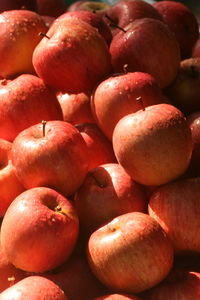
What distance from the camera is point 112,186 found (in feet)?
4.01

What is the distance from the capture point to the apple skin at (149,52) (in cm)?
144

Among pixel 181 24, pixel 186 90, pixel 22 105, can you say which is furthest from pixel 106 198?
pixel 181 24

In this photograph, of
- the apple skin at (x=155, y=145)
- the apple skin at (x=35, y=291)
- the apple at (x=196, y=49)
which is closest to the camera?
the apple skin at (x=35, y=291)

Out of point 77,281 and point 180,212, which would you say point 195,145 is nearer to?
point 180,212

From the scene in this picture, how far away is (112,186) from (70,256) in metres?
0.20

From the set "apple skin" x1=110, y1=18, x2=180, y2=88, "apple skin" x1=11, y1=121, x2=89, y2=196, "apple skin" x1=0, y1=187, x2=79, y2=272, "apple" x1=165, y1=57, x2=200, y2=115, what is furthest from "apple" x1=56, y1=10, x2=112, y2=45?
"apple skin" x1=0, y1=187, x2=79, y2=272

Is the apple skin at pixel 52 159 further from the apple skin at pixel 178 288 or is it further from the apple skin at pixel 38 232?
the apple skin at pixel 178 288

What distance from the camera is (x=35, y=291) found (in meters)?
1.03

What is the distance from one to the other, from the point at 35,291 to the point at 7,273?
0.21 meters

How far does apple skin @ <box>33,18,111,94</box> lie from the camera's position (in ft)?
4.50

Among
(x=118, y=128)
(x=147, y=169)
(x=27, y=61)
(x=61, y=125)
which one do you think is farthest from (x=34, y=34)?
(x=147, y=169)

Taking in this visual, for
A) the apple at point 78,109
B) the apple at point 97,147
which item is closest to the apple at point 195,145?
the apple at point 97,147

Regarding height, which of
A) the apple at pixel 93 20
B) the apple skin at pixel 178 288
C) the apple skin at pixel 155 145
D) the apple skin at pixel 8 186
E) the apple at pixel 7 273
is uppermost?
the apple at pixel 93 20

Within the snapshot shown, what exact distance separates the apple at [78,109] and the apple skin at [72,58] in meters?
0.11
